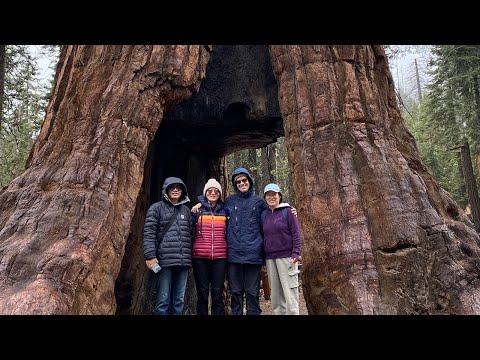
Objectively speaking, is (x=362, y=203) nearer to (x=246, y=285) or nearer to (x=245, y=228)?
(x=245, y=228)

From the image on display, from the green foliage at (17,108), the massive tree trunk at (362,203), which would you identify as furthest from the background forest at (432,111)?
the massive tree trunk at (362,203)

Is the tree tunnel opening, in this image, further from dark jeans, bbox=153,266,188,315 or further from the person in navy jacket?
the person in navy jacket

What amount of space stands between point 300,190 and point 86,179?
2830 millimetres

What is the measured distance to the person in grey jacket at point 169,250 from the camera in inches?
186

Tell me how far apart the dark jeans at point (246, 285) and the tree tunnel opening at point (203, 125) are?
348cm

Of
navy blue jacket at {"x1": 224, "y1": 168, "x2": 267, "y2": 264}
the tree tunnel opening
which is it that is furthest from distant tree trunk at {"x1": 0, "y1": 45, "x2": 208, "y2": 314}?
the tree tunnel opening

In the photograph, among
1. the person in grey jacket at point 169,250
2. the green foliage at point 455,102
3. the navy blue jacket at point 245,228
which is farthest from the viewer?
the green foliage at point 455,102

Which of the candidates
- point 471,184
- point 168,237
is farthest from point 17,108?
point 471,184

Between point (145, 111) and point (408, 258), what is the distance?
3.95 meters

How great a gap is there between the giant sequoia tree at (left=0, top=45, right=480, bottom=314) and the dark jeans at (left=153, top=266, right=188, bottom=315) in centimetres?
56

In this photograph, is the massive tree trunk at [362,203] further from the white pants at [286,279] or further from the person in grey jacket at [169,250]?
the person in grey jacket at [169,250]

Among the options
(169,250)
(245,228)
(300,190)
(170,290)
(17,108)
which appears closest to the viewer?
(169,250)

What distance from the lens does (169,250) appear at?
475 cm
